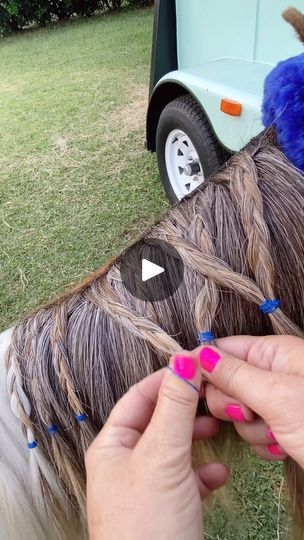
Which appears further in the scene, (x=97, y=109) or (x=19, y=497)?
(x=97, y=109)

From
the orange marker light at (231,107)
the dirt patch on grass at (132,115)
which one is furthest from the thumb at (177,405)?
the dirt patch on grass at (132,115)

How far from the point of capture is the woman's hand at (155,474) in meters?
0.81

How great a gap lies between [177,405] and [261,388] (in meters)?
0.15

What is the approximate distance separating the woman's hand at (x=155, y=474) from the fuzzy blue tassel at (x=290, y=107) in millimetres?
496

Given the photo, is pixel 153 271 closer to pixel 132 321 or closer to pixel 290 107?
pixel 132 321

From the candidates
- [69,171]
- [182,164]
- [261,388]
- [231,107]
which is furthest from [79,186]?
[261,388]

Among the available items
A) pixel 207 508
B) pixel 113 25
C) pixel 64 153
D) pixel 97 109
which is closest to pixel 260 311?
pixel 207 508

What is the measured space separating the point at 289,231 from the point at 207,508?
1066mm

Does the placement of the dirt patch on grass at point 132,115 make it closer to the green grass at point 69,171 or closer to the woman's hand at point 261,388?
the green grass at point 69,171

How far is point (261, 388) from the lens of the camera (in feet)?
2.71

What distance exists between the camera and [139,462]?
32.6 inches

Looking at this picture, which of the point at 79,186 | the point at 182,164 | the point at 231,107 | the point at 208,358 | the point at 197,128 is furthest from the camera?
the point at 79,186

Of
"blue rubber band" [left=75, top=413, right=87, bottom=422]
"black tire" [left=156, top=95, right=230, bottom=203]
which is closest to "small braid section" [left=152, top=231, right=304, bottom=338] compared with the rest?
"blue rubber band" [left=75, top=413, right=87, bottom=422]

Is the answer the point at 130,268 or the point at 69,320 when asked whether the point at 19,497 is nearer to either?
the point at 69,320
